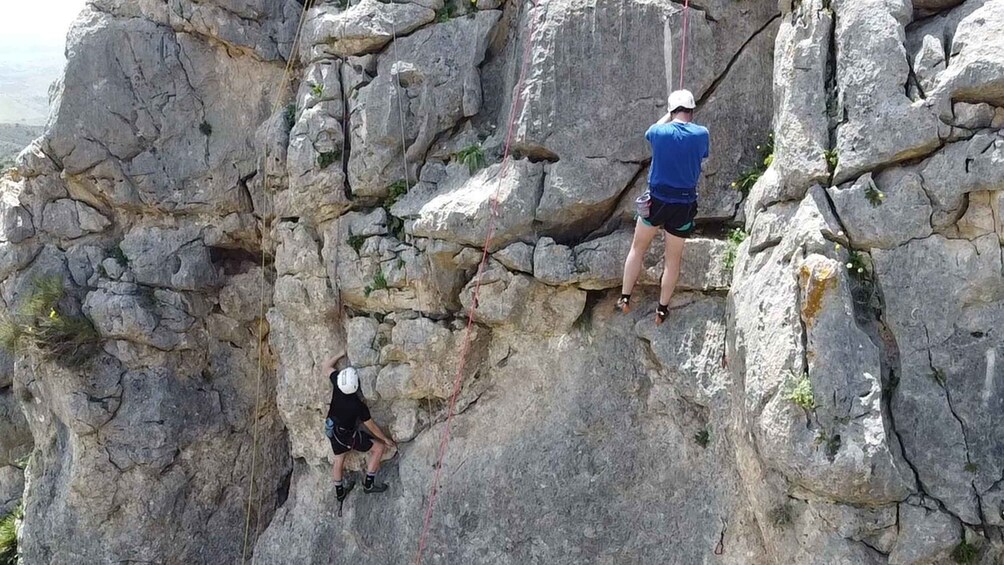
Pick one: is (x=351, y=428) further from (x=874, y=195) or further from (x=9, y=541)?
(x=9, y=541)

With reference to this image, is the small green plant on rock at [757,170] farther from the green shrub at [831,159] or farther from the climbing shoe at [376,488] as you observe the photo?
the climbing shoe at [376,488]

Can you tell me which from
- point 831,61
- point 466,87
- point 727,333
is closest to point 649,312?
point 727,333

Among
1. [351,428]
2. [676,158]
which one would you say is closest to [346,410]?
[351,428]

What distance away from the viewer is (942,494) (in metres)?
6.71

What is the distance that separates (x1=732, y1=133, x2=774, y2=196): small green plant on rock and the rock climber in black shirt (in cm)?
576

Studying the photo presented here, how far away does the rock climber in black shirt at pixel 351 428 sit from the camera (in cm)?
1056

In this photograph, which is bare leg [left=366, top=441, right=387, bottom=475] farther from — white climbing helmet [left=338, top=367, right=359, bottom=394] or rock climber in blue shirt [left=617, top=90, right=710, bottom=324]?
rock climber in blue shirt [left=617, top=90, right=710, bottom=324]

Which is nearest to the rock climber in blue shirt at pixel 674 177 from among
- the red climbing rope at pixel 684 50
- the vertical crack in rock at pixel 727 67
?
the red climbing rope at pixel 684 50

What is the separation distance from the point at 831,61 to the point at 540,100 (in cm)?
337

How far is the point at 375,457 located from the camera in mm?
10789

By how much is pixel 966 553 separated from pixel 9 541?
1701cm

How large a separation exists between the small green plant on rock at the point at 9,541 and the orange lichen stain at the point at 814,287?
49.4 feet

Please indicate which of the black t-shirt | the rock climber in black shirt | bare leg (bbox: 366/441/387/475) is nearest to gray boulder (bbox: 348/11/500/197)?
the rock climber in black shirt

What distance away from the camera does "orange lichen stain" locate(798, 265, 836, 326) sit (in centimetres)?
697
